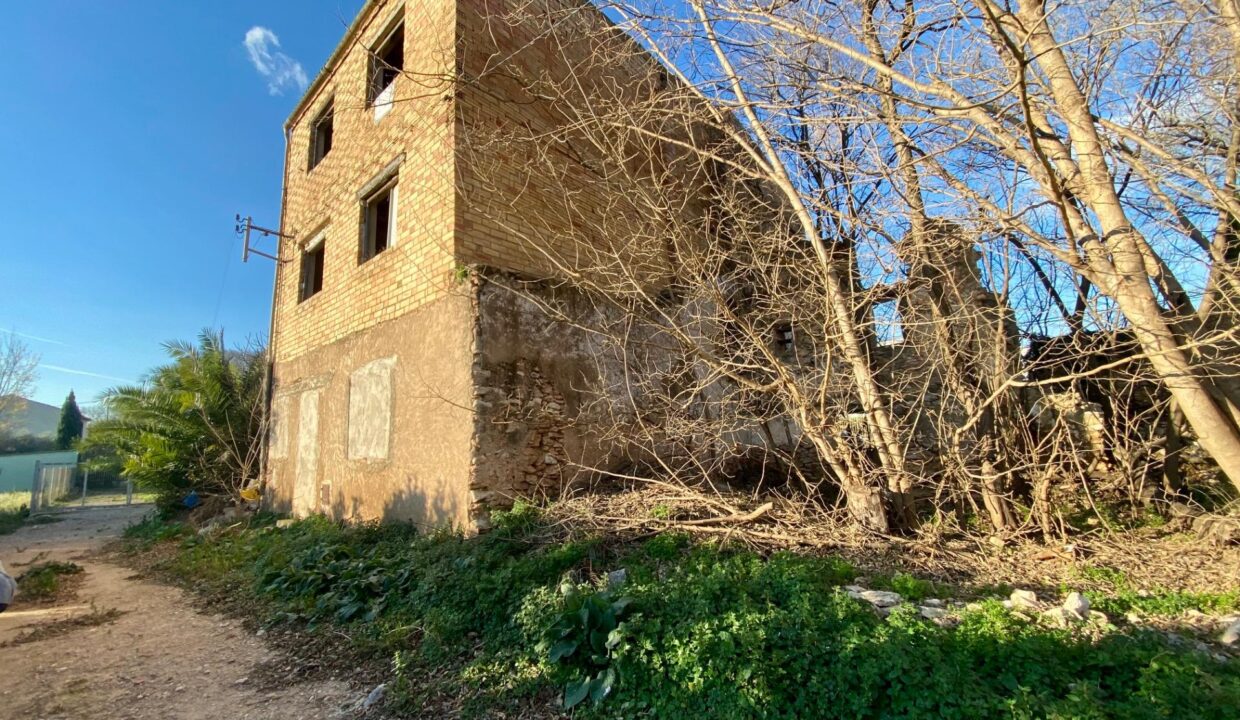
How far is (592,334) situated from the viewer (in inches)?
274

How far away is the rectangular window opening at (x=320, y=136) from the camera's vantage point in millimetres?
10242

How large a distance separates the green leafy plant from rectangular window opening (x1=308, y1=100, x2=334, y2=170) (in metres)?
10.1

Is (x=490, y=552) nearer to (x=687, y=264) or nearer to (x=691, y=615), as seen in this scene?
(x=691, y=615)

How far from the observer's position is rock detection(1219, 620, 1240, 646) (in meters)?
2.99

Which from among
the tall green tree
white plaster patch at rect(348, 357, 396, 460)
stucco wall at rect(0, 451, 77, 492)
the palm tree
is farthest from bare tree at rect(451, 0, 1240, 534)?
the tall green tree

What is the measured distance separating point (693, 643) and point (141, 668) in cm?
422

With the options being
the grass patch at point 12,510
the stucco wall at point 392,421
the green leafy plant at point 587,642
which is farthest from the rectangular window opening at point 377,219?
the grass patch at point 12,510

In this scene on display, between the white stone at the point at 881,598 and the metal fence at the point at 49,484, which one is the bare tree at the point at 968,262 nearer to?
the white stone at the point at 881,598

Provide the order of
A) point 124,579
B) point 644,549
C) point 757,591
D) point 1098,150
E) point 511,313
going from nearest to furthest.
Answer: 1. point 757,591
2. point 1098,150
3. point 644,549
4. point 511,313
5. point 124,579

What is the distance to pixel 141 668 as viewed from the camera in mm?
4070

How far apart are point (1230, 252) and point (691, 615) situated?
5722 millimetres

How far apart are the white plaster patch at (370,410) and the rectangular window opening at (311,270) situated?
11.2 feet

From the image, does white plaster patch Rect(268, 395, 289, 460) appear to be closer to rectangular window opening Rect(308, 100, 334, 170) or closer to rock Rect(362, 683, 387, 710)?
rectangular window opening Rect(308, 100, 334, 170)

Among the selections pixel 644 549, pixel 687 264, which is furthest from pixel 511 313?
pixel 644 549
